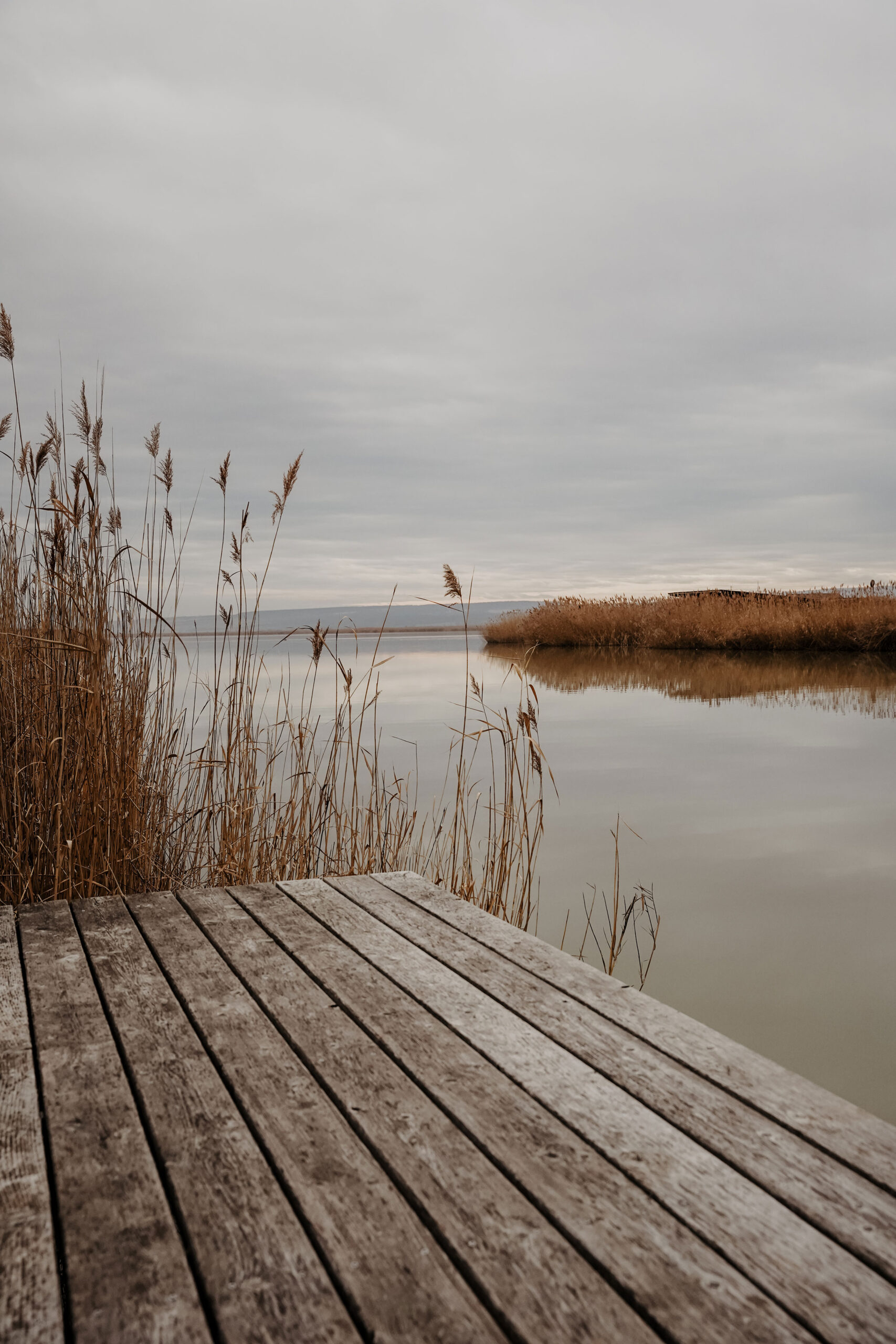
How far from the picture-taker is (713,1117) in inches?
37.1

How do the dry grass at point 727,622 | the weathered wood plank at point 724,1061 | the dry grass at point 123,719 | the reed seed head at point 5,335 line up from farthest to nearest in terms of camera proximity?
the dry grass at point 727,622 → the reed seed head at point 5,335 → the dry grass at point 123,719 → the weathered wood plank at point 724,1061

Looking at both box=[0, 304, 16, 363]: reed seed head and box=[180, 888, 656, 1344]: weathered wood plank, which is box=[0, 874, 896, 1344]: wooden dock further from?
box=[0, 304, 16, 363]: reed seed head

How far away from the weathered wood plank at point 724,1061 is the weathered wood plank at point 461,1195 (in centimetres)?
34

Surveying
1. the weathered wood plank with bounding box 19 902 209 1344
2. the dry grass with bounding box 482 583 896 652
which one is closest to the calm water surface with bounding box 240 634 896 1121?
the weathered wood plank with bounding box 19 902 209 1344

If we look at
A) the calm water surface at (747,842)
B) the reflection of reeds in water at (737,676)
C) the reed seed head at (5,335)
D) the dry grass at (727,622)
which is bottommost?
the calm water surface at (747,842)

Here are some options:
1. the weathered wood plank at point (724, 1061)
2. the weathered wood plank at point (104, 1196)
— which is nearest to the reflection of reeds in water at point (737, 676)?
the weathered wood plank at point (724, 1061)

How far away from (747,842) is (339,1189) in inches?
135

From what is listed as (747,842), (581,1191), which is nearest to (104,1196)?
(581,1191)

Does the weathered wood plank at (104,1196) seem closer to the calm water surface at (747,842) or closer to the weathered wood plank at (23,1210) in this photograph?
→ the weathered wood plank at (23,1210)

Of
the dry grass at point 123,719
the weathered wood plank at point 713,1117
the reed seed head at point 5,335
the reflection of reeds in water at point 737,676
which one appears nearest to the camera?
the weathered wood plank at point 713,1117

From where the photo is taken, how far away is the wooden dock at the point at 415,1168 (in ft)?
2.13

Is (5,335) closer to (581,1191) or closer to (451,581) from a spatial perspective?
(451,581)

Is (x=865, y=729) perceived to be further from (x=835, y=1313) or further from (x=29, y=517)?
(x=835, y=1313)

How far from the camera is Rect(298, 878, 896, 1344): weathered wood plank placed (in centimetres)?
66
